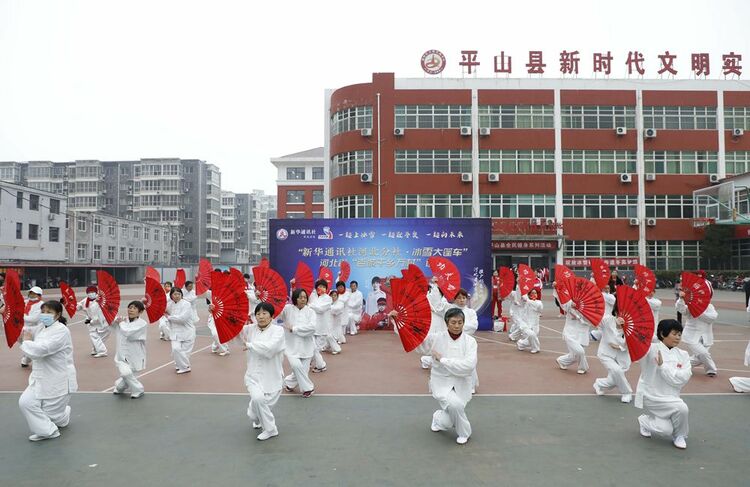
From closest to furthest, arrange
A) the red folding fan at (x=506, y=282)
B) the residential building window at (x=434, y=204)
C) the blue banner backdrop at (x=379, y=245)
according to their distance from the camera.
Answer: the red folding fan at (x=506, y=282) < the blue banner backdrop at (x=379, y=245) < the residential building window at (x=434, y=204)

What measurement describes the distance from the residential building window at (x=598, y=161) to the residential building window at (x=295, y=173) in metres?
31.6

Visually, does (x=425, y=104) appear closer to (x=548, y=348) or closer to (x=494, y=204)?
(x=494, y=204)

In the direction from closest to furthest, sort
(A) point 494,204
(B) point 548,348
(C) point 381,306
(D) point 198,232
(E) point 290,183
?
(B) point 548,348
(C) point 381,306
(A) point 494,204
(E) point 290,183
(D) point 198,232

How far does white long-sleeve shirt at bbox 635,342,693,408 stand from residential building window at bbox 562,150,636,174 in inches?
1198

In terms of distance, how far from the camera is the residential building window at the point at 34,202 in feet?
127

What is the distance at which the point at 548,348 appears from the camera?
12.2 meters

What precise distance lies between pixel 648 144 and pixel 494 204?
1106 cm

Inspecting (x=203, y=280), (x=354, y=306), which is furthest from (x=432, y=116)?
(x=203, y=280)

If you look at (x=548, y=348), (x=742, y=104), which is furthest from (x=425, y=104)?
(x=548, y=348)

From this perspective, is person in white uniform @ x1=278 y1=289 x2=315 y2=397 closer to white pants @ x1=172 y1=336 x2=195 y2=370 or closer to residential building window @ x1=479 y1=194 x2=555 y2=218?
white pants @ x1=172 y1=336 x2=195 y2=370

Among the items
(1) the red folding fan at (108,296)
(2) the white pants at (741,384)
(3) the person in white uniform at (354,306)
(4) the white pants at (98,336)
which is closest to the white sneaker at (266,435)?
(1) the red folding fan at (108,296)

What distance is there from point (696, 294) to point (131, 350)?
31.1 ft

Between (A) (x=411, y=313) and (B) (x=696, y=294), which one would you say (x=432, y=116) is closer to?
(B) (x=696, y=294)

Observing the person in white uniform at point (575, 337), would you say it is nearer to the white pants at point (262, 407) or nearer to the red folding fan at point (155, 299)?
the white pants at point (262, 407)
